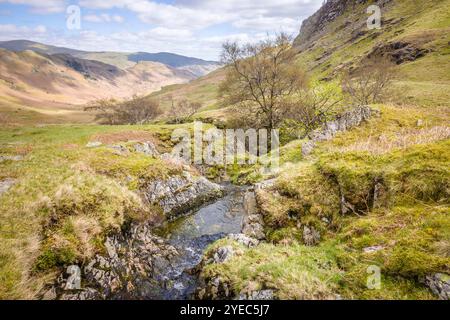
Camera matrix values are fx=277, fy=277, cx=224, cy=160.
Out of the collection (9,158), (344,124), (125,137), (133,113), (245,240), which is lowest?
(245,240)

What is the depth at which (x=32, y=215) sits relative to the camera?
11.3 metres

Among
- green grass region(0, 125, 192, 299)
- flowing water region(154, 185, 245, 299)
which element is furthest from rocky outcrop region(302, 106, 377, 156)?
green grass region(0, 125, 192, 299)

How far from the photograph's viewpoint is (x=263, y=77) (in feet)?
123

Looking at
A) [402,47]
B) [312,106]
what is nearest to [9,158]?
[312,106]

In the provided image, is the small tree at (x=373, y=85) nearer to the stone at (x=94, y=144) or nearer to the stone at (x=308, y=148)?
the stone at (x=308, y=148)

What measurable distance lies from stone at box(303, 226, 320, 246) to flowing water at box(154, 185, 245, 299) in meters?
4.82

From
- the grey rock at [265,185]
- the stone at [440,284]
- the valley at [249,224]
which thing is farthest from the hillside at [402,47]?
the stone at [440,284]

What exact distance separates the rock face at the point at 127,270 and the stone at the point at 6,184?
5493 mm

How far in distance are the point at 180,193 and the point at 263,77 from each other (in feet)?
74.4

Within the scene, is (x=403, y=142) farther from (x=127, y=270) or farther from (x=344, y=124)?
(x=127, y=270)
